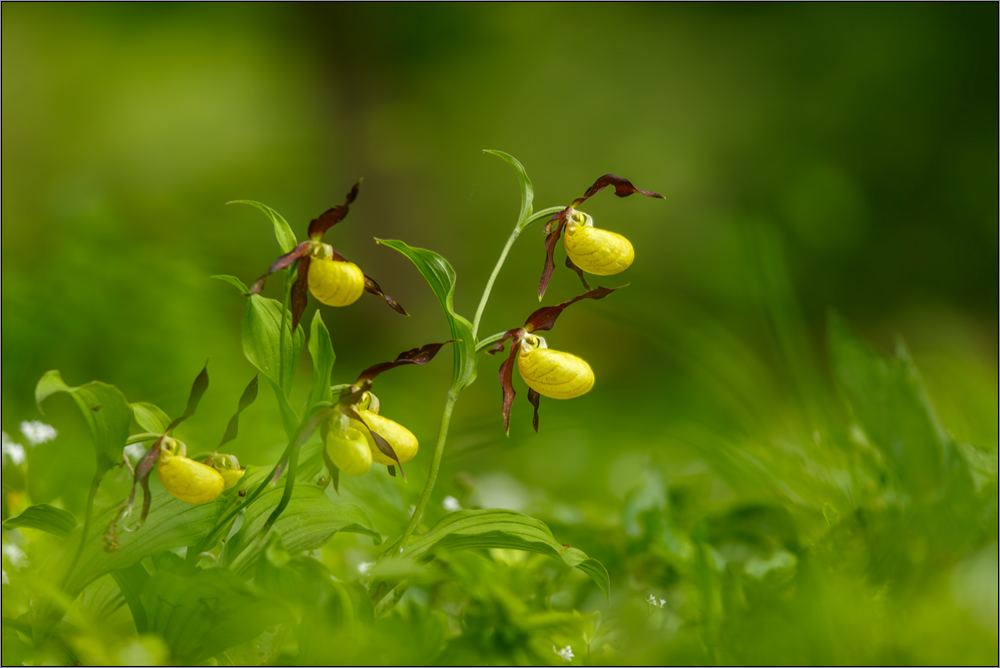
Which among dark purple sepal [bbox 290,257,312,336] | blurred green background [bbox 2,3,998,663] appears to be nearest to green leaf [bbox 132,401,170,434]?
dark purple sepal [bbox 290,257,312,336]

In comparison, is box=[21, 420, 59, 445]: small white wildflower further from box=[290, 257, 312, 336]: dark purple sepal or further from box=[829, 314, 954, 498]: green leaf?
box=[829, 314, 954, 498]: green leaf

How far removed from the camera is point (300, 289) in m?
0.46

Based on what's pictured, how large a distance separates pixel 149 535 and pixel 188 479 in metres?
0.08

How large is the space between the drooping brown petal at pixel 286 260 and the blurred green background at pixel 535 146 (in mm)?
1108

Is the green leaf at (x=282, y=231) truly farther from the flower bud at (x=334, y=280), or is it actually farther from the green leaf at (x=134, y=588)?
the green leaf at (x=134, y=588)

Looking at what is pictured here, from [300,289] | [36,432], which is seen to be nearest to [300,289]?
[300,289]

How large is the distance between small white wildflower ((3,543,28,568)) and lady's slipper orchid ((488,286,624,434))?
0.45 meters

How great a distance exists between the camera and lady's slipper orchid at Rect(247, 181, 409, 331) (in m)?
0.45

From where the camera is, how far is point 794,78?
8.41ft

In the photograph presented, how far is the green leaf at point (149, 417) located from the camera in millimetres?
500

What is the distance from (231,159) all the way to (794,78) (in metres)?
2.54

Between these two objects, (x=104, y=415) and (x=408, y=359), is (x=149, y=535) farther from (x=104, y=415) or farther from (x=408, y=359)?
(x=408, y=359)

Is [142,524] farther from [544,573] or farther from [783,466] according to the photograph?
[783,466]

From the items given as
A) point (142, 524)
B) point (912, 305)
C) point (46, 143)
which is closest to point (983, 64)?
point (912, 305)
